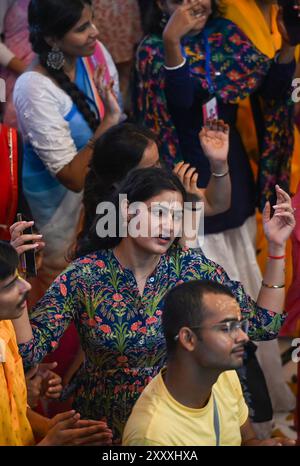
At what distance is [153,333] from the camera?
10.3ft

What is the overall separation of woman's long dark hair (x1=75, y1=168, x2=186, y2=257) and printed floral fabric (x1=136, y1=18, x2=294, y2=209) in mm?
1019

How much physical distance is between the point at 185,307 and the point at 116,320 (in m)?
0.38

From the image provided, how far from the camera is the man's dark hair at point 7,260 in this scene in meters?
2.77

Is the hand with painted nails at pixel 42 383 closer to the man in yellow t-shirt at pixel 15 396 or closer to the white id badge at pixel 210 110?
the man in yellow t-shirt at pixel 15 396

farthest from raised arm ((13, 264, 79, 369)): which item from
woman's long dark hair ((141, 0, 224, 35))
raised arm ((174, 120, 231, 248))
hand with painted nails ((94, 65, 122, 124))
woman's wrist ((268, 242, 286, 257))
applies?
woman's long dark hair ((141, 0, 224, 35))

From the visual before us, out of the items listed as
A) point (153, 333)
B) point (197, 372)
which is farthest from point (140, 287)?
point (197, 372)

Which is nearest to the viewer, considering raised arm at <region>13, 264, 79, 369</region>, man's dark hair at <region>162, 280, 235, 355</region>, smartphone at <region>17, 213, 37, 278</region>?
man's dark hair at <region>162, 280, 235, 355</region>

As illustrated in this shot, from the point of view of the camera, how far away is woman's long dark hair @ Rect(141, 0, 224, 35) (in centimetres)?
437

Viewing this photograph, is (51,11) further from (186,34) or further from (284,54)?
(284,54)

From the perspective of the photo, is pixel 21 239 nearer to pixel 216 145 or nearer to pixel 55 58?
pixel 216 145

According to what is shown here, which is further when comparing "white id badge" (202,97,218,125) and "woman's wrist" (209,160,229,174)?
"white id badge" (202,97,218,125)

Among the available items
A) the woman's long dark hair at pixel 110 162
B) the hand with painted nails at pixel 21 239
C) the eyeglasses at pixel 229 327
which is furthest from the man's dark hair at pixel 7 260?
the woman's long dark hair at pixel 110 162

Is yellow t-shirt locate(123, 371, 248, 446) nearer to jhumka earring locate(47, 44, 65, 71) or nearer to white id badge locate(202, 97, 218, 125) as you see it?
white id badge locate(202, 97, 218, 125)

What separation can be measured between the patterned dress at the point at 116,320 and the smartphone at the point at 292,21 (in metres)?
1.35
